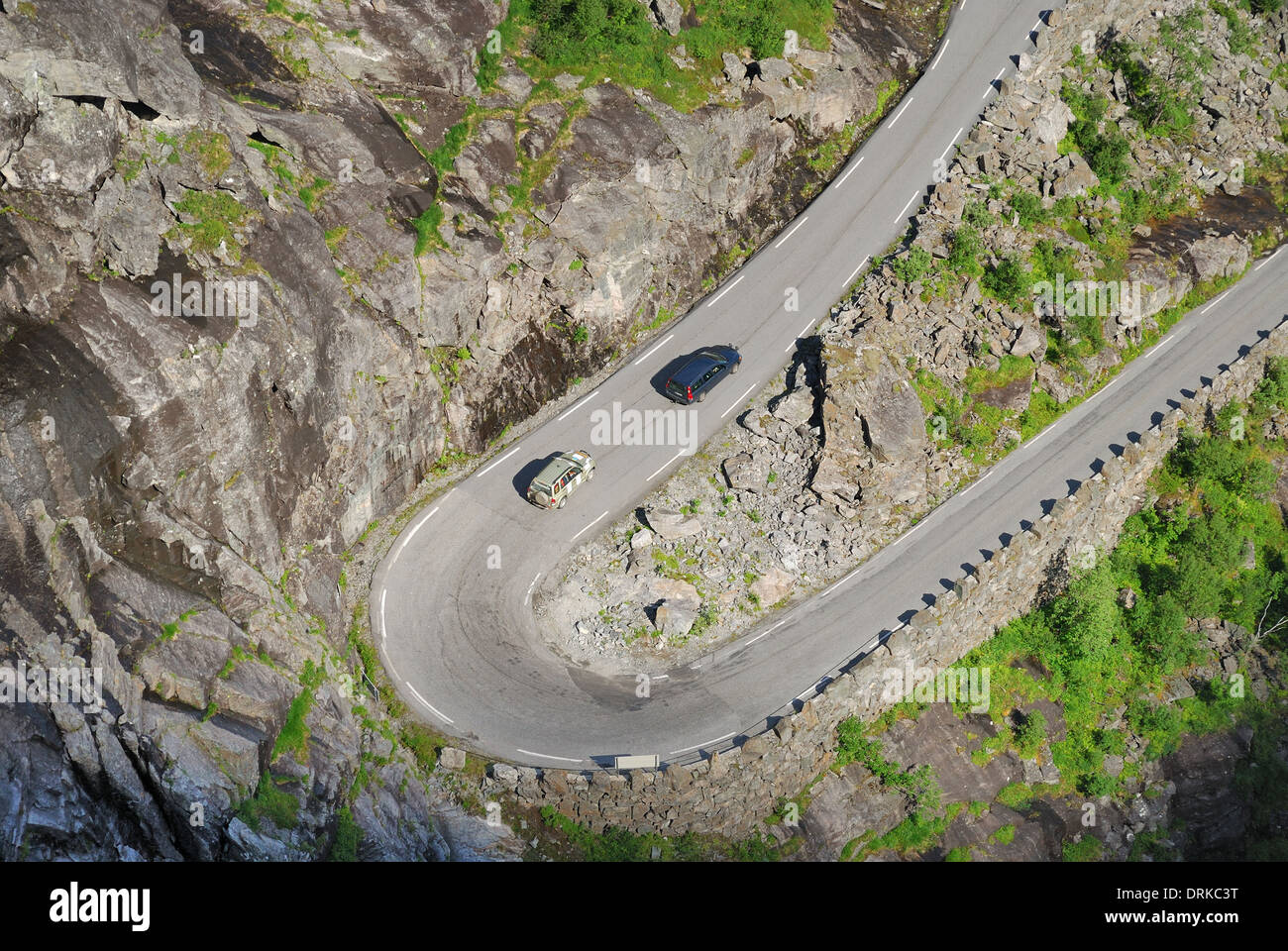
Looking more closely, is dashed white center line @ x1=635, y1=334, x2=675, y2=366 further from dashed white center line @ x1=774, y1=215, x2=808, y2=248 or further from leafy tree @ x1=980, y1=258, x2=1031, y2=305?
leafy tree @ x1=980, y1=258, x2=1031, y2=305

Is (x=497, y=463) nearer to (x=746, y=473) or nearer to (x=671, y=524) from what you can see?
(x=671, y=524)

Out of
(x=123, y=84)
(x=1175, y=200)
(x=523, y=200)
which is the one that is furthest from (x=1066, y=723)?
(x=123, y=84)

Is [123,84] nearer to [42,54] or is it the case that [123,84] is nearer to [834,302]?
[42,54]

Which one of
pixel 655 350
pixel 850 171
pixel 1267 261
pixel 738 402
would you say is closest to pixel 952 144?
pixel 850 171

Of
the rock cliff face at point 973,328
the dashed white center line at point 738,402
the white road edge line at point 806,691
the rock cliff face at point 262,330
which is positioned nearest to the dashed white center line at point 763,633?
the rock cliff face at point 973,328

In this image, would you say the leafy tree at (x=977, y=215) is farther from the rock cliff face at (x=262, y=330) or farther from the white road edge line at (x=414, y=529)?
the white road edge line at (x=414, y=529)

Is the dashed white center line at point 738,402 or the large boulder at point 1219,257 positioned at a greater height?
the large boulder at point 1219,257
